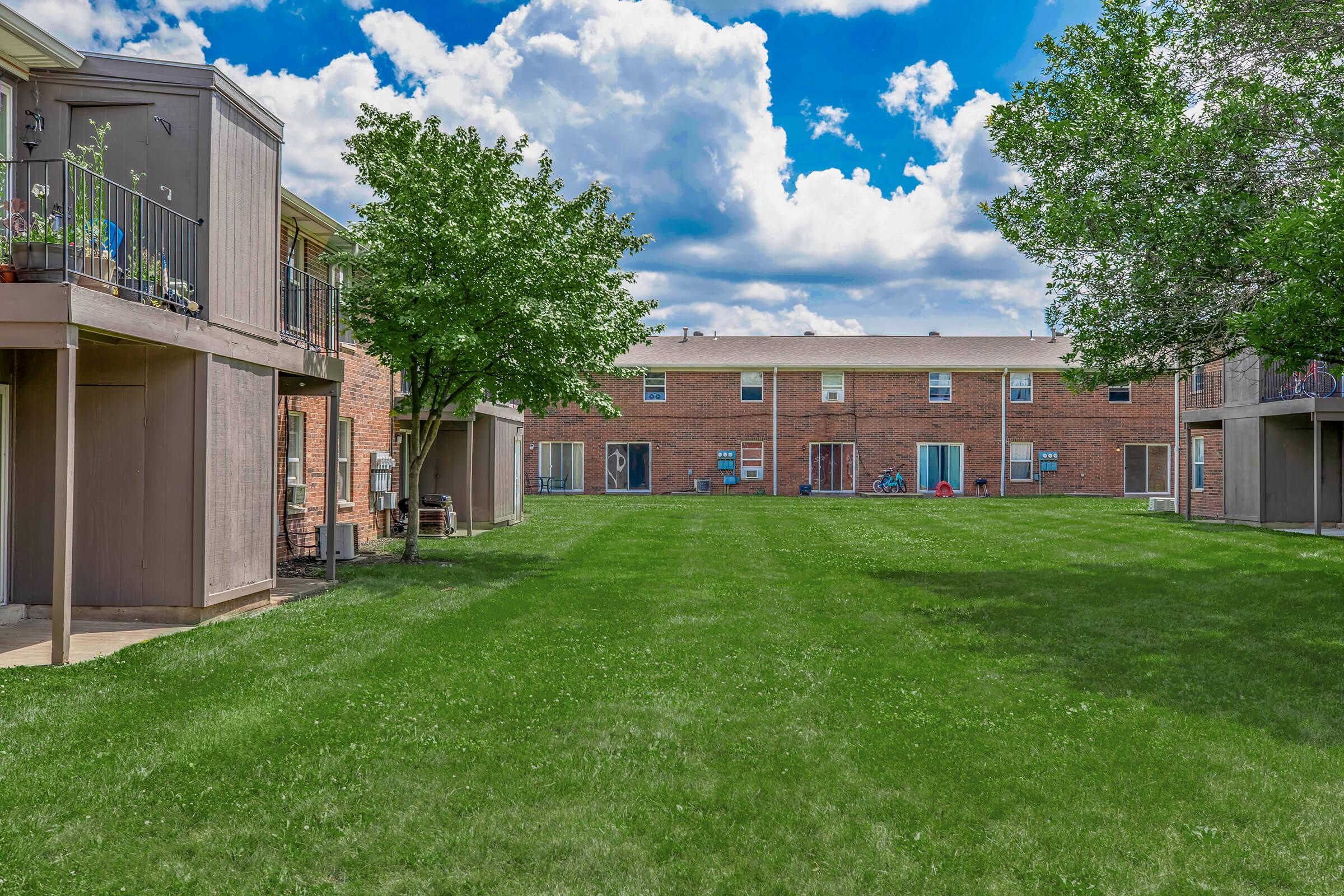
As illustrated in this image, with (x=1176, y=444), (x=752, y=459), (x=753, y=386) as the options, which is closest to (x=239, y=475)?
(x=752, y=459)

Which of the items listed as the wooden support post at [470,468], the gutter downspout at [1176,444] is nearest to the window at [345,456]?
the wooden support post at [470,468]

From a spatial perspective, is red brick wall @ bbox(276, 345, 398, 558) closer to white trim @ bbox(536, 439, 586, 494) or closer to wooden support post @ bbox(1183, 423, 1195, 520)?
white trim @ bbox(536, 439, 586, 494)

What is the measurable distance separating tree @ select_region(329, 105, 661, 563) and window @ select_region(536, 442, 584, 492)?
75.9 ft

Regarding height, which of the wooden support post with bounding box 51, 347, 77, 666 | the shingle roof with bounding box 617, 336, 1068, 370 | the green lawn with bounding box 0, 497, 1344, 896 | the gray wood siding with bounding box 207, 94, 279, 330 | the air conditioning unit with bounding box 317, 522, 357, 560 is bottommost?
the green lawn with bounding box 0, 497, 1344, 896

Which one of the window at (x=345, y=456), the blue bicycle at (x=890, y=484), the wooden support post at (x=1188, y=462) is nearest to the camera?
the window at (x=345, y=456)

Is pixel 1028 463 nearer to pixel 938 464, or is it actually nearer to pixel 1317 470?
pixel 938 464

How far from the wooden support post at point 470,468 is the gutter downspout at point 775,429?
61.6 ft

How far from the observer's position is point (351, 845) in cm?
405

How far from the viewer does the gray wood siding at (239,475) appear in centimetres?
909

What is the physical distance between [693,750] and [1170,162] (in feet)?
32.1

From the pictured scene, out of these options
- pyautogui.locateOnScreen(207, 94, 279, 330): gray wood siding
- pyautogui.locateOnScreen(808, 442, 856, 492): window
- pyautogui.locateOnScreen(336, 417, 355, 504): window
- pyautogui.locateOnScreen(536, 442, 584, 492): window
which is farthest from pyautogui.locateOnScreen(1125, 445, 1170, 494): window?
pyautogui.locateOnScreen(207, 94, 279, 330): gray wood siding

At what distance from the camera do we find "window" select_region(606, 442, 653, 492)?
37.3 m

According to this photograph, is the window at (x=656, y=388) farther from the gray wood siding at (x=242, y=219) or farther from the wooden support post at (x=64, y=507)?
the wooden support post at (x=64, y=507)

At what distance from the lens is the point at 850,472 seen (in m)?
36.9
